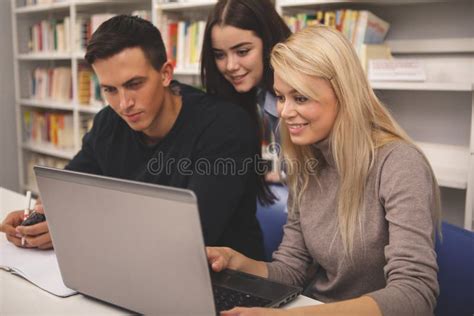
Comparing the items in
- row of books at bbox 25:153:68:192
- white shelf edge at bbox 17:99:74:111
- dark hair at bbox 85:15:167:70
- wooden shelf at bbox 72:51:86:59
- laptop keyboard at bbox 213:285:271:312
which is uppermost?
dark hair at bbox 85:15:167:70

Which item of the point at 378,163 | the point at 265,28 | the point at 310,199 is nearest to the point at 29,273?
the point at 310,199

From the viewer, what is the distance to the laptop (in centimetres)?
69

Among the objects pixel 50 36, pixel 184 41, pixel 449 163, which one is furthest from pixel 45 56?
pixel 449 163

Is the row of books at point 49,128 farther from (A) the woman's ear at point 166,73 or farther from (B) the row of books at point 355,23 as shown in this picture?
(A) the woman's ear at point 166,73

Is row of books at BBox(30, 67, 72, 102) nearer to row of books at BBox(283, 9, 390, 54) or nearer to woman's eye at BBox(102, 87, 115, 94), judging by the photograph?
row of books at BBox(283, 9, 390, 54)

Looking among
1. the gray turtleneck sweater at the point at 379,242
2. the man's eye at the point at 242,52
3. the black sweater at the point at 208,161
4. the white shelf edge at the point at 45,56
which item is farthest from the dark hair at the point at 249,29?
the white shelf edge at the point at 45,56

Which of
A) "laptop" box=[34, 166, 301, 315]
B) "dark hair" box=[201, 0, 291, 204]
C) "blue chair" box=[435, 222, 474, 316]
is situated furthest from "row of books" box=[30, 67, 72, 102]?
"blue chair" box=[435, 222, 474, 316]

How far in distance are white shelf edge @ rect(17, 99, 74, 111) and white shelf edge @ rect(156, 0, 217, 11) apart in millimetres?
1211

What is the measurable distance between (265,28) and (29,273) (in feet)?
3.57

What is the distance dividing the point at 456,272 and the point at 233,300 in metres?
0.54

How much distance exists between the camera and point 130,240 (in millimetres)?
756

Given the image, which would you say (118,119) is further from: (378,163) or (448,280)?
(448,280)

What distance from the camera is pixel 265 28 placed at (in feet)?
5.64

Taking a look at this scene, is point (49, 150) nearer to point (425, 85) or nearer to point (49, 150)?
point (49, 150)
